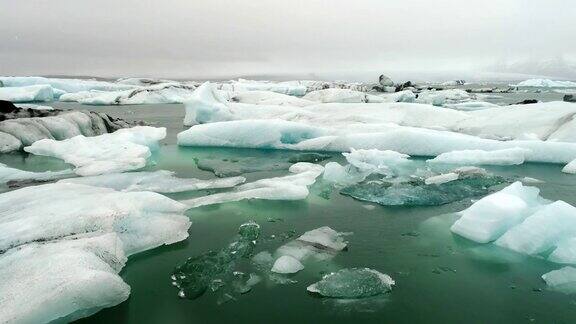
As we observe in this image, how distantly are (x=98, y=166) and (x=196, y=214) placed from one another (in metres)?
3.03

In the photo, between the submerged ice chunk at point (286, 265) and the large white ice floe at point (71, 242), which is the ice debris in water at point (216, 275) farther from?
the large white ice floe at point (71, 242)

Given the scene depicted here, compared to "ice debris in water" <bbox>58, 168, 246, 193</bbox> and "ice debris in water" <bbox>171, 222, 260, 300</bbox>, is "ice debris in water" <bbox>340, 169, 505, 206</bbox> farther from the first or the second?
"ice debris in water" <bbox>171, 222, 260, 300</bbox>

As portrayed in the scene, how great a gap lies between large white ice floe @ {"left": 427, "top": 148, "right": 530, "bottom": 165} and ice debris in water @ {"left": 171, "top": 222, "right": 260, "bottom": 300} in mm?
4848

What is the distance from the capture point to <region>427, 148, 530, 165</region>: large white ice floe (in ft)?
24.1

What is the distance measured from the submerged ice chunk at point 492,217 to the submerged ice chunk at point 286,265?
178 cm

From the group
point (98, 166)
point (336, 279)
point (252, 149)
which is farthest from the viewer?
point (252, 149)

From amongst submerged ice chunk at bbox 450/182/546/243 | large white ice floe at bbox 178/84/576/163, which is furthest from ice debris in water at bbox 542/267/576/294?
large white ice floe at bbox 178/84/576/163

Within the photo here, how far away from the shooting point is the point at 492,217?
3918 mm

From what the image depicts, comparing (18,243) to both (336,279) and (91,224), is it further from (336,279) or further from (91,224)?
(336,279)

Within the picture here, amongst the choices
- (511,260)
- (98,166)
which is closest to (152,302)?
(511,260)

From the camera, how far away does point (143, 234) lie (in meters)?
3.75

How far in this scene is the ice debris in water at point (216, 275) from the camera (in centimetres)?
300

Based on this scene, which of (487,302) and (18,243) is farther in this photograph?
(18,243)


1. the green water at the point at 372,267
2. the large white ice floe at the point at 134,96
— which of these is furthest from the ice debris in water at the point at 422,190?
the large white ice floe at the point at 134,96
